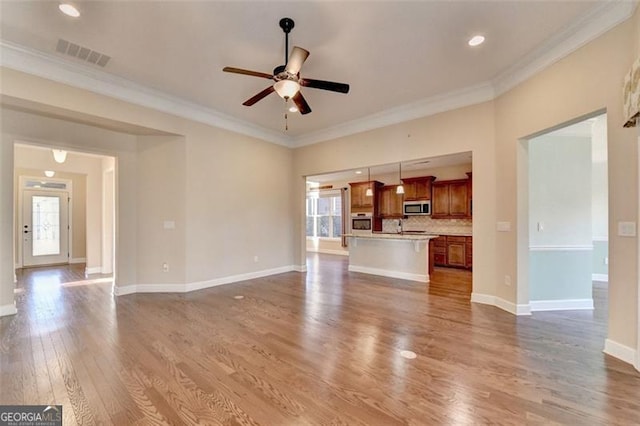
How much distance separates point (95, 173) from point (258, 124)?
184 inches

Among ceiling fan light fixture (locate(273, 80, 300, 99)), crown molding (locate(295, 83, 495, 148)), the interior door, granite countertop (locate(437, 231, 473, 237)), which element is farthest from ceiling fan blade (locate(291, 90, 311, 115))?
the interior door

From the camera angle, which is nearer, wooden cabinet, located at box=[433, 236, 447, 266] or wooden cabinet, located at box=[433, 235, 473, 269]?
wooden cabinet, located at box=[433, 235, 473, 269]

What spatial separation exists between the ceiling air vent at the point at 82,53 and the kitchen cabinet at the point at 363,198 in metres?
7.08

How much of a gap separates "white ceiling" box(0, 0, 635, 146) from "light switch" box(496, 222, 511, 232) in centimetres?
202

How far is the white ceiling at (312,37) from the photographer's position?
2562mm

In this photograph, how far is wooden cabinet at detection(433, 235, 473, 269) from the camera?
7.10 meters

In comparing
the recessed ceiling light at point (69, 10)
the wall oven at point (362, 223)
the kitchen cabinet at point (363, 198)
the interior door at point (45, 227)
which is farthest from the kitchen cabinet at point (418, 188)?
the interior door at point (45, 227)

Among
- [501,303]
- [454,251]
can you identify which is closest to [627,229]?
[501,303]

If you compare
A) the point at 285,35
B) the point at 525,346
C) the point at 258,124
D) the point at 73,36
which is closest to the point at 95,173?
the point at 258,124

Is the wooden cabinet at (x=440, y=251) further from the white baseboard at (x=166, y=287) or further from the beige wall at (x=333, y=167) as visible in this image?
the white baseboard at (x=166, y=287)

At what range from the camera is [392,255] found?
6176 millimetres

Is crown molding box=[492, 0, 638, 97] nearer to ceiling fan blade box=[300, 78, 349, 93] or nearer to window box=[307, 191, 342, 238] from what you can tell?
ceiling fan blade box=[300, 78, 349, 93]

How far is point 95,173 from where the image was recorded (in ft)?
23.1

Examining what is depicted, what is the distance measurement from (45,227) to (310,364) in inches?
360
